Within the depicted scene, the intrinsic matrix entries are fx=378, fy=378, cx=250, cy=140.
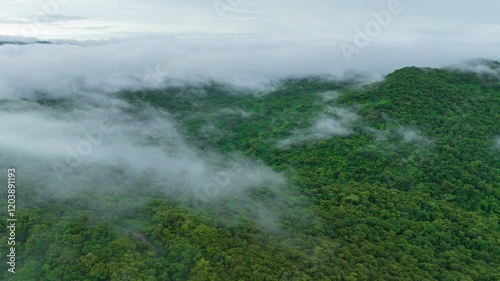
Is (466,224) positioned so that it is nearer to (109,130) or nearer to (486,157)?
(486,157)

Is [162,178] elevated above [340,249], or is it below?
below

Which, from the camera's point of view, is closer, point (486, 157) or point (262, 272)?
point (262, 272)

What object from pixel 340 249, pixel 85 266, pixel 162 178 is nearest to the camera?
pixel 85 266

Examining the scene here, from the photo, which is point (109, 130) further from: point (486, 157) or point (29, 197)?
point (486, 157)

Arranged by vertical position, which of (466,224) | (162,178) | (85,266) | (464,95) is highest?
(464,95)

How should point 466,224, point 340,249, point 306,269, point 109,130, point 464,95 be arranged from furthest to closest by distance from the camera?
1. point 109,130
2. point 464,95
3. point 466,224
4. point 340,249
5. point 306,269

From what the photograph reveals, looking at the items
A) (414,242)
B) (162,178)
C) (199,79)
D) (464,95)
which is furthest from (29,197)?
(199,79)

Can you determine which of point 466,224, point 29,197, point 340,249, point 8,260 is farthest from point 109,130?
point 466,224
